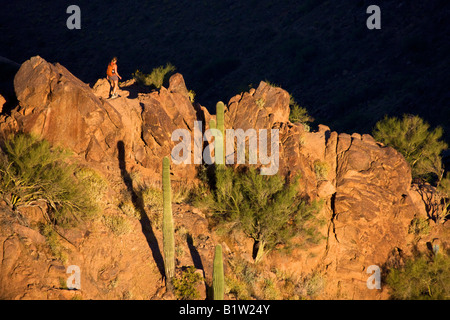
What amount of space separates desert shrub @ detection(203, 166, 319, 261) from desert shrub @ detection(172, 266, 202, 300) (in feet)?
9.42

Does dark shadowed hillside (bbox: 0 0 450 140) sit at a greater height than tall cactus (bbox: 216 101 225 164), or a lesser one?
greater

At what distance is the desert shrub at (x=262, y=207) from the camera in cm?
1789

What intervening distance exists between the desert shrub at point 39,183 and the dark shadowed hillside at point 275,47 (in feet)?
77.6

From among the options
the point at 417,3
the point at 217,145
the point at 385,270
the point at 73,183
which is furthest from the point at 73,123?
the point at 417,3

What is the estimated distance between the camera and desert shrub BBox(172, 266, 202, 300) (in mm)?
15281

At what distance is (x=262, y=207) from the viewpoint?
18.0m

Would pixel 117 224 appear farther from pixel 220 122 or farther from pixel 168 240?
pixel 220 122

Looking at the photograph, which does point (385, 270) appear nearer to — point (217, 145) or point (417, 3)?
point (217, 145)

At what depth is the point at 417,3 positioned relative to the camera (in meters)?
46.6

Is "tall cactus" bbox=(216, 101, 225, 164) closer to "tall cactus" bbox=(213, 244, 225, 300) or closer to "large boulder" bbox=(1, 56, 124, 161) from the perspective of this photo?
"large boulder" bbox=(1, 56, 124, 161)

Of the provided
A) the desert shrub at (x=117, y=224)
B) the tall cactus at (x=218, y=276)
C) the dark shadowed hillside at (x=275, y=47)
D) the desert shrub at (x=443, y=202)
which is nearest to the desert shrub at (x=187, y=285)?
the tall cactus at (x=218, y=276)

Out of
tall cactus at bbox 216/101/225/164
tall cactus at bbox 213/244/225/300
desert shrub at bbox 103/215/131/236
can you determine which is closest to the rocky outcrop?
tall cactus at bbox 216/101/225/164

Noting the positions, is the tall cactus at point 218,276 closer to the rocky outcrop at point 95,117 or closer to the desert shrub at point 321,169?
the rocky outcrop at point 95,117

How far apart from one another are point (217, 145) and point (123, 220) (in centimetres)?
454
